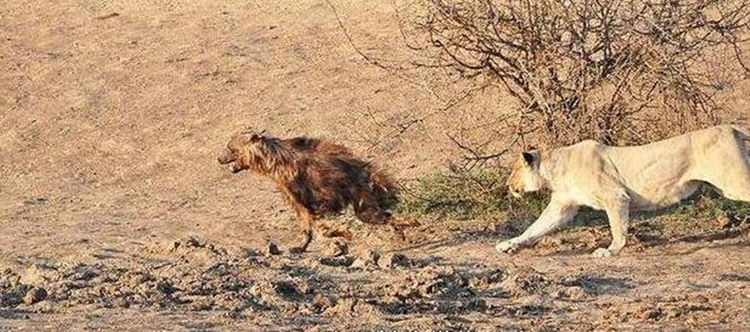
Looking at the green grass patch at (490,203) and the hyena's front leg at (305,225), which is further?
the green grass patch at (490,203)

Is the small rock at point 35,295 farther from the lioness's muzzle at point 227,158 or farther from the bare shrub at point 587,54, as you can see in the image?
the bare shrub at point 587,54

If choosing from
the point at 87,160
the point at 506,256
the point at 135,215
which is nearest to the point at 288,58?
the point at 87,160

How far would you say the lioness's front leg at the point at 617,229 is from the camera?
1008 centimetres

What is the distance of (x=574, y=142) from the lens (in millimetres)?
11523

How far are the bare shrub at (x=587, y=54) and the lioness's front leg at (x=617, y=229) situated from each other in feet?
4.80

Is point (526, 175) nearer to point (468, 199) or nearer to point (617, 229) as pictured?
point (617, 229)

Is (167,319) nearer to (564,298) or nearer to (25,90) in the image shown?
(564,298)

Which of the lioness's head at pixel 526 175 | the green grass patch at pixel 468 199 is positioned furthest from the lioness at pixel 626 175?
the green grass patch at pixel 468 199

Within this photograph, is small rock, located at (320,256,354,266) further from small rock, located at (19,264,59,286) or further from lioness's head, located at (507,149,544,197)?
small rock, located at (19,264,59,286)

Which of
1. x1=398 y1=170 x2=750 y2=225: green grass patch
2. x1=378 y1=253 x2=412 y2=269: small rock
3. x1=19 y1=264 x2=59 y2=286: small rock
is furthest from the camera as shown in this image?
x1=398 y1=170 x2=750 y2=225: green grass patch

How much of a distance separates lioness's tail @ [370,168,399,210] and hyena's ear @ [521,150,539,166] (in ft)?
3.54

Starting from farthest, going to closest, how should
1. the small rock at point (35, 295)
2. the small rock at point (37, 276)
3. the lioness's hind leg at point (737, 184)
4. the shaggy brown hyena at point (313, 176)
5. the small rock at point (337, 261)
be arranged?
1. the shaggy brown hyena at point (313, 176)
2. the small rock at point (337, 261)
3. the lioness's hind leg at point (737, 184)
4. the small rock at point (37, 276)
5. the small rock at point (35, 295)

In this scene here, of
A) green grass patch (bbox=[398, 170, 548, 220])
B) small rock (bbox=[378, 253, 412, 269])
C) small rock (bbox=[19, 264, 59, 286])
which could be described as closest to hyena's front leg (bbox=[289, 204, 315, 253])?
small rock (bbox=[378, 253, 412, 269])

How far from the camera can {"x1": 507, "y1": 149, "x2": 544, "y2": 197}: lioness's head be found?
10359 mm
